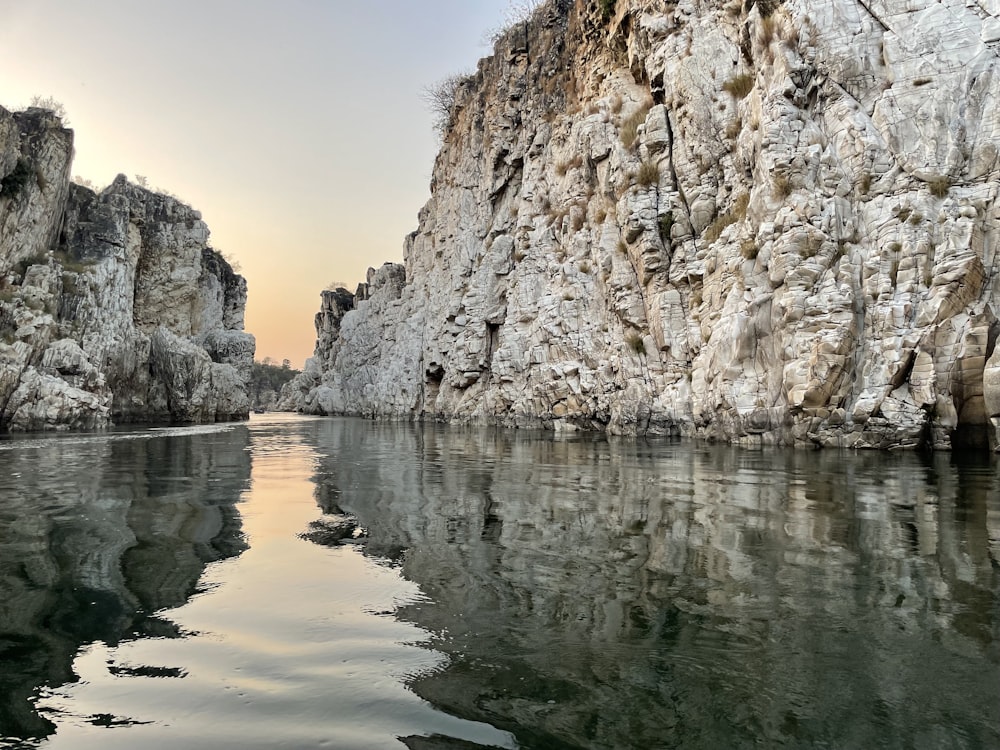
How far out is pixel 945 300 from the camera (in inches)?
674

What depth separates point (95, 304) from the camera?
37562 mm

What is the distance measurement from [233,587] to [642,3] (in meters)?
37.3

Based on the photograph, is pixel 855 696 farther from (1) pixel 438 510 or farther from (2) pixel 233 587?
(1) pixel 438 510

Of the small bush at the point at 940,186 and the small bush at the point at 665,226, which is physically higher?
the small bush at the point at 665,226

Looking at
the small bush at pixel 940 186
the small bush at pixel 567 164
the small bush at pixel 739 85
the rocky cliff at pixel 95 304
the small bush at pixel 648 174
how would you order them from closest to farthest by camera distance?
the small bush at pixel 940 186 < the small bush at pixel 739 85 < the rocky cliff at pixel 95 304 < the small bush at pixel 648 174 < the small bush at pixel 567 164

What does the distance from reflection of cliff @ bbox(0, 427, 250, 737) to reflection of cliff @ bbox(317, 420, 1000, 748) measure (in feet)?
5.64

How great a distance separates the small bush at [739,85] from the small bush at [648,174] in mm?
4678

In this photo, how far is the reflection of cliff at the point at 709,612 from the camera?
9.10ft

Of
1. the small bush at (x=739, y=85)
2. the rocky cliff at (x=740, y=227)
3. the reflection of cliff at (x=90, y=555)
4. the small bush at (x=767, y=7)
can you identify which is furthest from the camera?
the small bush at (x=739, y=85)

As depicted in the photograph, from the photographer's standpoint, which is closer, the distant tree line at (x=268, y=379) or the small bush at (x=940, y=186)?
the small bush at (x=940, y=186)

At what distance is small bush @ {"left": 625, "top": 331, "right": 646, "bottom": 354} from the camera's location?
3138cm

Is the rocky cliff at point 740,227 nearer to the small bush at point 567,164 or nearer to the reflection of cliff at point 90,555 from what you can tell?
the small bush at point 567,164

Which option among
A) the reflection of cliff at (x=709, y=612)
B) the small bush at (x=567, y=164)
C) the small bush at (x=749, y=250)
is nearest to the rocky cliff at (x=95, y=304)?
the reflection of cliff at (x=709, y=612)

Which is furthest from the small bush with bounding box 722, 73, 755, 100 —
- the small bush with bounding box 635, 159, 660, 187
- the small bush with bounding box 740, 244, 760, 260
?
the small bush with bounding box 740, 244, 760, 260
